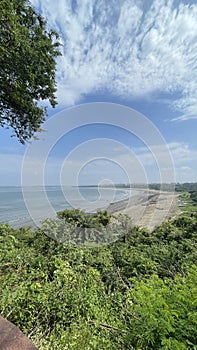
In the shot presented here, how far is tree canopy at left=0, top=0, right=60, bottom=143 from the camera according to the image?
3701 mm

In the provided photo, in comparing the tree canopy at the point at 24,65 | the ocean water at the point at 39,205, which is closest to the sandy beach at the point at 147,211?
the ocean water at the point at 39,205

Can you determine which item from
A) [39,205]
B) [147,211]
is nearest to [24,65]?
[39,205]

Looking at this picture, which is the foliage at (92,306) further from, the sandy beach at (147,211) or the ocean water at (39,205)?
the sandy beach at (147,211)

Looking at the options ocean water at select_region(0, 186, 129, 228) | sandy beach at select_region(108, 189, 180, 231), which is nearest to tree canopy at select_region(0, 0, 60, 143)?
ocean water at select_region(0, 186, 129, 228)

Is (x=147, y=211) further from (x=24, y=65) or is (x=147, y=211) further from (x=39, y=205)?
(x=24, y=65)

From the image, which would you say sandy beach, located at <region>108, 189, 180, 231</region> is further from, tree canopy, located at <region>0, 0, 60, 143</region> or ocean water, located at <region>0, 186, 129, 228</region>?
tree canopy, located at <region>0, 0, 60, 143</region>

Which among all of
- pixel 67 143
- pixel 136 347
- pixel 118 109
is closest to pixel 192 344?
pixel 136 347

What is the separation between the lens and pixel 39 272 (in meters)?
2.93

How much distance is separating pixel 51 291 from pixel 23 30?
16.8 ft

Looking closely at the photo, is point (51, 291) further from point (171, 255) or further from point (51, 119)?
point (51, 119)

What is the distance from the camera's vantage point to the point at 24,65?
4152mm

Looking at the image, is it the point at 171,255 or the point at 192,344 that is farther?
the point at 171,255

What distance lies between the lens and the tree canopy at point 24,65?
12.1 ft

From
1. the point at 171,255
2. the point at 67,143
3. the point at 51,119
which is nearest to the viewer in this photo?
the point at 171,255
